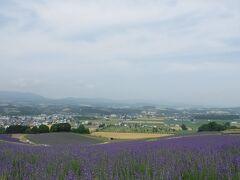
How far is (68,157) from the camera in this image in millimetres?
7562

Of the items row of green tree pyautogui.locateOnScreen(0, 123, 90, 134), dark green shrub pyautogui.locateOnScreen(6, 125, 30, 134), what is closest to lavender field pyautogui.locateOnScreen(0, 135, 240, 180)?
row of green tree pyautogui.locateOnScreen(0, 123, 90, 134)

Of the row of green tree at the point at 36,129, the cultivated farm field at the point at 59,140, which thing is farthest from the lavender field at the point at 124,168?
the row of green tree at the point at 36,129

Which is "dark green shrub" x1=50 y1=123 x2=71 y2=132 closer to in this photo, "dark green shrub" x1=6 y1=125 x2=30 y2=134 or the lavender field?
"dark green shrub" x1=6 y1=125 x2=30 y2=134

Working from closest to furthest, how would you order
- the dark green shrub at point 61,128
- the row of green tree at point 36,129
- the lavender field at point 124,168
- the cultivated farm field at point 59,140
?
the lavender field at point 124,168 < the cultivated farm field at point 59,140 < the row of green tree at point 36,129 < the dark green shrub at point 61,128

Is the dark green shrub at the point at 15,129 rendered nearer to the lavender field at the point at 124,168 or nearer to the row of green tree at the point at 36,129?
the row of green tree at the point at 36,129

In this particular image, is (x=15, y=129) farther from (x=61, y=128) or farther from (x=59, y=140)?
(x=59, y=140)

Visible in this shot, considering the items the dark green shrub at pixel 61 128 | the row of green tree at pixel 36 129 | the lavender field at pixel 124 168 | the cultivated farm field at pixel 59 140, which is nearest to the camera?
the lavender field at pixel 124 168

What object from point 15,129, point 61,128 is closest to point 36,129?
point 15,129

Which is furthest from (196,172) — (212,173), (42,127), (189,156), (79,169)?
(42,127)

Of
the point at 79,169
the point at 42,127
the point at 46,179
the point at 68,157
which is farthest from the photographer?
the point at 42,127

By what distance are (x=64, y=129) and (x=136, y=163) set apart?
115 ft

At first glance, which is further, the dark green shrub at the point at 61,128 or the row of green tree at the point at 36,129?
the dark green shrub at the point at 61,128

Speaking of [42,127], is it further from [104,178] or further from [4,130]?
[104,178]

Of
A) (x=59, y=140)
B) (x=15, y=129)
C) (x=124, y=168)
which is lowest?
(x=15, y=129)
